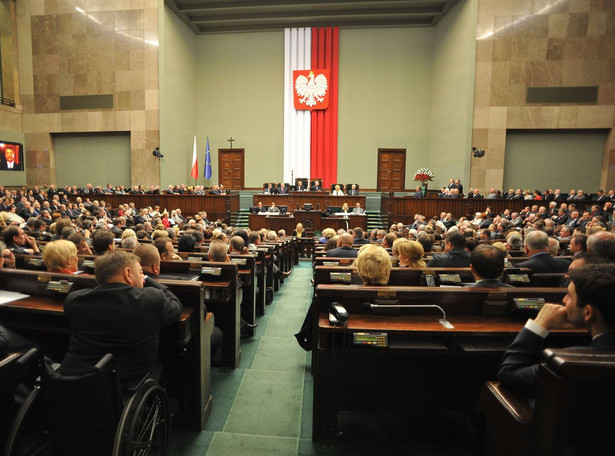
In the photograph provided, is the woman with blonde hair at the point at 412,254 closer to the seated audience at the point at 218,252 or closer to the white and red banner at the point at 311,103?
the seated audience at the point at 218,252

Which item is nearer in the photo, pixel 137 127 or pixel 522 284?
pixel 522 284

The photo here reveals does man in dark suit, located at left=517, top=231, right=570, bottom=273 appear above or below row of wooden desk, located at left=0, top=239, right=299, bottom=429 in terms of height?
above

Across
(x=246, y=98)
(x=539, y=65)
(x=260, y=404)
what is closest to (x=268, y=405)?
(x=260, y=404)

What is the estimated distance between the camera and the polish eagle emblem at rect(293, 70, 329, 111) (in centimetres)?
1692

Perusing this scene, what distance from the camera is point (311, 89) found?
56.0 ft

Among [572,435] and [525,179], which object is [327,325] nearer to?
[572,435]

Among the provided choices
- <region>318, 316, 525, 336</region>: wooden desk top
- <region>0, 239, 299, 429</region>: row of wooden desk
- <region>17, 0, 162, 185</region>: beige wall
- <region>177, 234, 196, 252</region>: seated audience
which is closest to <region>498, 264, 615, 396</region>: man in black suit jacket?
<region>318, 316, 525, 336</region>: wooden desk top

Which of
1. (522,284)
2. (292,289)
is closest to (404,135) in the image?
(292,289)

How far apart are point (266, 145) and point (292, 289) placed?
12452mm

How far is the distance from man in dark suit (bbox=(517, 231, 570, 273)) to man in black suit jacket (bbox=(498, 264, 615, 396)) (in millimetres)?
2131

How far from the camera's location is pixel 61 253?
2967mm

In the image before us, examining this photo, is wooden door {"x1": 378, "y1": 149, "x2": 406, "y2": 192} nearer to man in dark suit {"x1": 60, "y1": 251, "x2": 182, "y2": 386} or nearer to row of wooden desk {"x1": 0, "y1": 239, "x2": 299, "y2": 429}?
row of wooden desk {"x1": 0, "y1": 239, "x2": 299, "y2": 429}

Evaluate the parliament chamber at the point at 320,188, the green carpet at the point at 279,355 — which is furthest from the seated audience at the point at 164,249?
the green carpet at the point at 279,355

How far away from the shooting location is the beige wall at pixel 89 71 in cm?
1511
